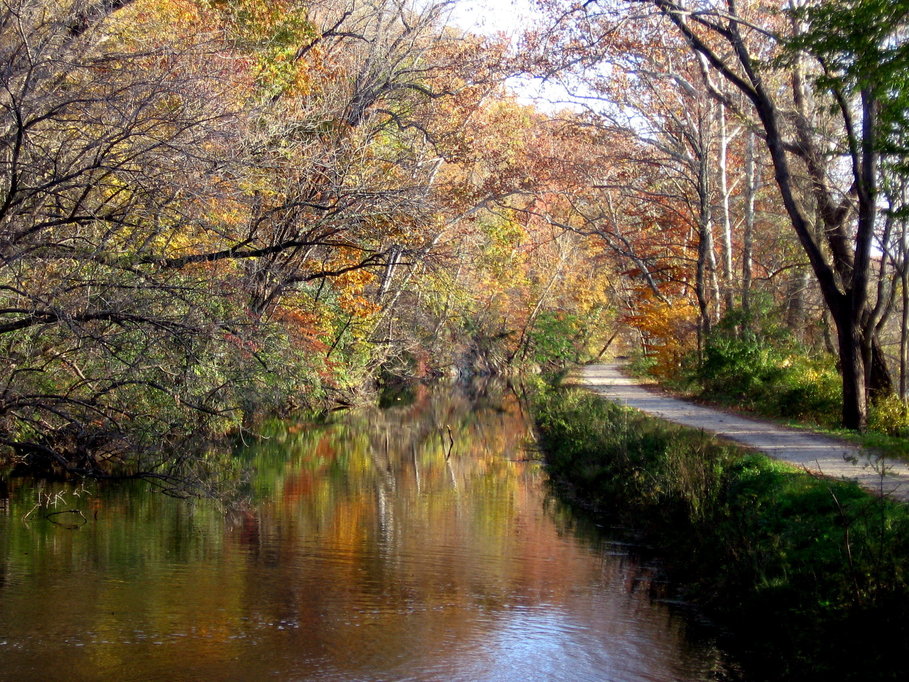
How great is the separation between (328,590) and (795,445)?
26.5 ft

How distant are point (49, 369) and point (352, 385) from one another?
56.4 feet

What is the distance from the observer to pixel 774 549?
945 centimetres


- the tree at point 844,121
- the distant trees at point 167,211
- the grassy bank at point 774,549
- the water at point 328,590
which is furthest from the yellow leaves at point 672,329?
the grassy bank at point 774,549

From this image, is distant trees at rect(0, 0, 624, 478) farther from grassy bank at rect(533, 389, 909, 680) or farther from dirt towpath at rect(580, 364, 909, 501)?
dirt towpath at rect(580, 364, 909, 501)

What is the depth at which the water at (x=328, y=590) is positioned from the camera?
28.4ft

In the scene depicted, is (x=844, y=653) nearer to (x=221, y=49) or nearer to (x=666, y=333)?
(x=221, y=49)

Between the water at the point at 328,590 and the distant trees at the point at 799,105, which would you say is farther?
the distant trees at the point at 799,105

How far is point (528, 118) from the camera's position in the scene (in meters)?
33.8

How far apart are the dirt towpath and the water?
9.22ft

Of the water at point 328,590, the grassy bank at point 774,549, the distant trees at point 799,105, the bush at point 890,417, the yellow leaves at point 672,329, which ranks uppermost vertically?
the distant trees at point 799,105

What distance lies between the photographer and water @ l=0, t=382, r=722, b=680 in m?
8.66

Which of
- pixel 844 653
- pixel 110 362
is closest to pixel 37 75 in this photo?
pixel 110 362

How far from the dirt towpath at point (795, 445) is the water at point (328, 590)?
2.81 metres

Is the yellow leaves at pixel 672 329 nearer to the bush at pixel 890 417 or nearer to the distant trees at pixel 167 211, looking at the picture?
the distant trees at pixel 167 211
